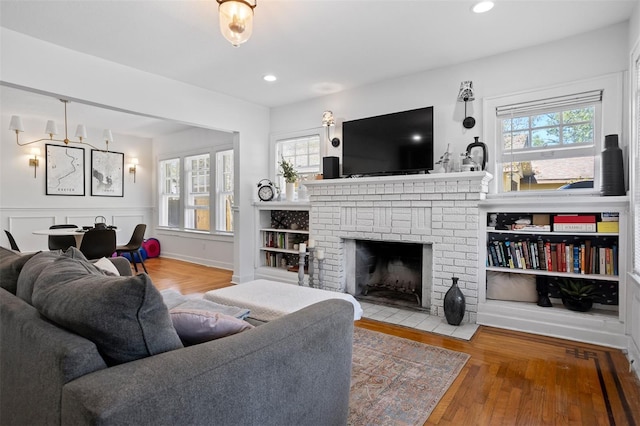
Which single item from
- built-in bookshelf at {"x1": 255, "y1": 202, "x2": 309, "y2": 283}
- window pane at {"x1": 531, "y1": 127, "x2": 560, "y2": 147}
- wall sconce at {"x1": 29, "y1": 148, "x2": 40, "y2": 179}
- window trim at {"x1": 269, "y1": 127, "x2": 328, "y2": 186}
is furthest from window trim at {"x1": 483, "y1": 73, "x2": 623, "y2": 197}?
wall sconce at {"x1": 29, "y1": 148, "x2": 40, "y2": 179}

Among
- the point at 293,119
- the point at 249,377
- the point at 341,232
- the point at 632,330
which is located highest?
the point at 293,119

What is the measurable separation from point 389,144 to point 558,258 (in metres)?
1.97

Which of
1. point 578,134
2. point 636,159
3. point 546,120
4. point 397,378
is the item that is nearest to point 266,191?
point 397,378

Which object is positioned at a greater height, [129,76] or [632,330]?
[129,76]

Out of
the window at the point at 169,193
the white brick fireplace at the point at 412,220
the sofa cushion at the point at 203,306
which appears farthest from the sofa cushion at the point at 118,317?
the window at the point at 169,193

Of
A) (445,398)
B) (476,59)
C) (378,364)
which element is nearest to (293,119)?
(476,59)

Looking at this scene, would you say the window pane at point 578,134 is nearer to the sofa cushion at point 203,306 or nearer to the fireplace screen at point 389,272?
the fireplace screen at point 389,272

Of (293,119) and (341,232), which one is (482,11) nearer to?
(341,232)

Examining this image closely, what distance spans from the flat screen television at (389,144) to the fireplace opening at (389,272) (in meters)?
0.90

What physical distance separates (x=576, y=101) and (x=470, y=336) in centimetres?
229

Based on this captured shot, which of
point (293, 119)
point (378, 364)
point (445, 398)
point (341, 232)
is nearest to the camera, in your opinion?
point (445, 398)

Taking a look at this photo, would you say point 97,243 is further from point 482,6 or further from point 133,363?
point 482,6

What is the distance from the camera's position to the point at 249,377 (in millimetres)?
997

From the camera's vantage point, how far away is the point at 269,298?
2482 millimetres
